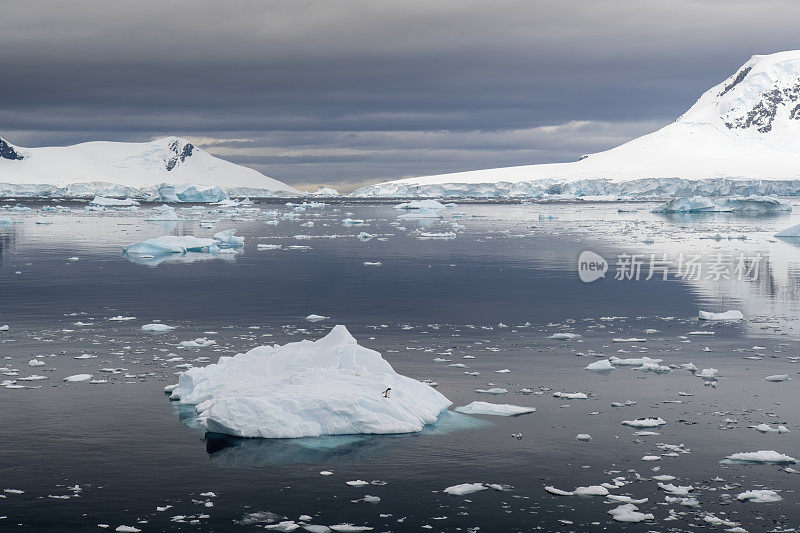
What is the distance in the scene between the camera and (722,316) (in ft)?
67.3

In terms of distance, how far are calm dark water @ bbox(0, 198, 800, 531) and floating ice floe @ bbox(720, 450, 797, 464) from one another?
0.52ft

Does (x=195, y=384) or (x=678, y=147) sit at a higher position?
(x=678, y=147)

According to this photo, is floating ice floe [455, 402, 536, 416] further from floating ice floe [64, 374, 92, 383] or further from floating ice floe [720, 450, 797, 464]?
floating ice floe [64, 374, 92, 383]

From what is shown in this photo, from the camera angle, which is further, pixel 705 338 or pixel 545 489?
pixel 705 338

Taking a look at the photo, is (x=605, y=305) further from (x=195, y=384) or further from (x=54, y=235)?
(x=54, y=235)

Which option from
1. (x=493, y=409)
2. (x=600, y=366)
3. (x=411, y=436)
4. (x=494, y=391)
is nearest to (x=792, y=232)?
(x=600, y=366)

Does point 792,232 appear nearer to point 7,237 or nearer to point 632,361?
point 632,361

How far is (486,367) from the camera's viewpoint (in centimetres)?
1533

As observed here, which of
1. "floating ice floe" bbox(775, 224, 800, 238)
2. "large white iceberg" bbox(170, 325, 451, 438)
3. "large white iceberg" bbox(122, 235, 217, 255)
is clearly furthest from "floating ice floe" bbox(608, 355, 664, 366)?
"floating ice floe" bbox(775, 224, 800, 238)

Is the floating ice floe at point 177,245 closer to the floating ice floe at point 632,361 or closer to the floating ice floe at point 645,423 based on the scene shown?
the floating ice floe at point 632,361

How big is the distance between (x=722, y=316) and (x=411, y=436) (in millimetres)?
11610

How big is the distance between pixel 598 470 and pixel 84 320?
45.4 ft

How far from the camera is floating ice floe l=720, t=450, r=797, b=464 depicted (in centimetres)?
1023

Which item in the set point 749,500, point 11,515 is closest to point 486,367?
point 749,500
